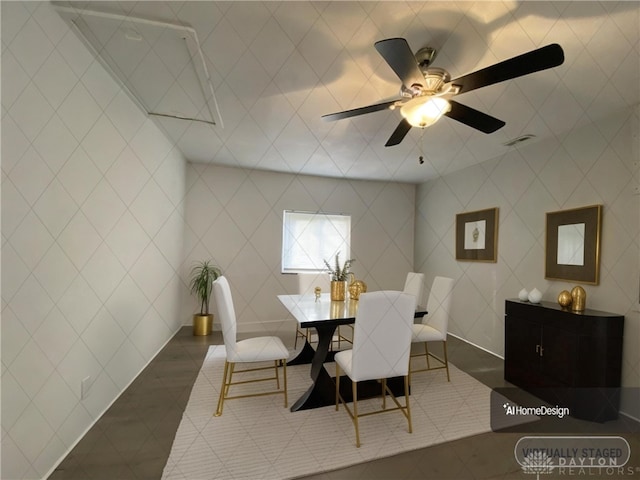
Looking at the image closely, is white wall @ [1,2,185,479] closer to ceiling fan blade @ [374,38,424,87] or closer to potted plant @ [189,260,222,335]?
potted plant @ [189,260,222,335]

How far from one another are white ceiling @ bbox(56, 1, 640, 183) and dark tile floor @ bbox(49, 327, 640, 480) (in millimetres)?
2355

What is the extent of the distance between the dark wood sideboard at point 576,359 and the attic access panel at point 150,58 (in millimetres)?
3256

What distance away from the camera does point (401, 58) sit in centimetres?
126

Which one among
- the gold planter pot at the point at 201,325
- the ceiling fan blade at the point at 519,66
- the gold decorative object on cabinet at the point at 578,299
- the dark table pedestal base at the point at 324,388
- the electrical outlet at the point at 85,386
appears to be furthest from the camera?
the gold planter pot at the point at 201,325

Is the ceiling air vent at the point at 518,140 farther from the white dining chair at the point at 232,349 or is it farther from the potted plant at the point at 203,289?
the potted plant at the point at 203,289

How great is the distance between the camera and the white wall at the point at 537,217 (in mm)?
2242

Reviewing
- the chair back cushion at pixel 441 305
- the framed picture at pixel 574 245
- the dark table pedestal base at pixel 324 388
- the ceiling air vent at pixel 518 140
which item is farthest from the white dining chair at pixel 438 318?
the ceiling air vent at pixel 518 140

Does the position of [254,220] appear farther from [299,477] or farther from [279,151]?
[299,477]

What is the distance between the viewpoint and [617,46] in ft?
5.24

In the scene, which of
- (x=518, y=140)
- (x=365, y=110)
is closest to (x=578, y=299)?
(x=518, y=140)

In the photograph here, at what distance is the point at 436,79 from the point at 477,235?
273 cm

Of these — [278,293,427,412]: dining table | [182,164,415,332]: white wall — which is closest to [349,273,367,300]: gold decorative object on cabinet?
[278,293,427,412]: dining table

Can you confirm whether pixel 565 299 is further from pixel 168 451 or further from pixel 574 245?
pixel 168 451

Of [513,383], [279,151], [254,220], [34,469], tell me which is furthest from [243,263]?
[513,383]
